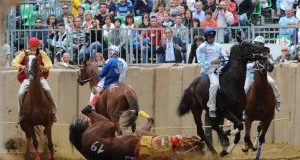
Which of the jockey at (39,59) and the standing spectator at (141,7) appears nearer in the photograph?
the jockey at (39,59)

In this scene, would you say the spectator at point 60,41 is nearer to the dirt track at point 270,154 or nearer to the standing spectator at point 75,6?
the standing spectator at point 75,6

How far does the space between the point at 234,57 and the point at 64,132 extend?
5065 mm

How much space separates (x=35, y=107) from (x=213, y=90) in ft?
10.8

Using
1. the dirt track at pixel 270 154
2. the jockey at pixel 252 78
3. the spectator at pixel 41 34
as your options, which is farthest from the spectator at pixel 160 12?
the jockey at pixel 252 78

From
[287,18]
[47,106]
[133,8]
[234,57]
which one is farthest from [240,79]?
[133,8]

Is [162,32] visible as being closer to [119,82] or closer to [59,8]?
[119,82]

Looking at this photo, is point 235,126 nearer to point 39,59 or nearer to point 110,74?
point 110,74

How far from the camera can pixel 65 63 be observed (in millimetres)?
18812

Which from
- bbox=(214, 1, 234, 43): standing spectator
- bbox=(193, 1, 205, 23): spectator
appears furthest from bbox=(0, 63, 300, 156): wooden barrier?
bbox=(193, 1, 205, 23): spectator

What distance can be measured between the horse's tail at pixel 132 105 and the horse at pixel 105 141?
309cm

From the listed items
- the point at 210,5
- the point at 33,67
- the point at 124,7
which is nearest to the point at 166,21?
the point at 210,5

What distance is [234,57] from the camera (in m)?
15.2

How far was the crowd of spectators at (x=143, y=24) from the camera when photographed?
61.1 feet

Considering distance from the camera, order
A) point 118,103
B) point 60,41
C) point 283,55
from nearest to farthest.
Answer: point 118,103
point 283,55
point 60,41
